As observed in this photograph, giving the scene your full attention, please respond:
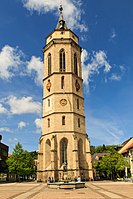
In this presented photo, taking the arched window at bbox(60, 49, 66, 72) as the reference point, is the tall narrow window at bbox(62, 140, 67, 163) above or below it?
below

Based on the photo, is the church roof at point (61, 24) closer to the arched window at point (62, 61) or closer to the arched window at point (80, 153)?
the arched window at point (62, 61)

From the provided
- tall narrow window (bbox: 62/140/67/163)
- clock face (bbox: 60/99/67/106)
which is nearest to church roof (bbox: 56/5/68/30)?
clock face (bbox: 60/99/67/106)

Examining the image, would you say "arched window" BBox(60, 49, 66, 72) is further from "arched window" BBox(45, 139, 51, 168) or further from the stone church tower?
"arched window" BBox(45, 139, 51, 168)

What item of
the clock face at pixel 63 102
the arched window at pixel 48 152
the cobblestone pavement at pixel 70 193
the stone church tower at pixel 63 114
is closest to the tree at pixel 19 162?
the stone church tower at pixel 63 114

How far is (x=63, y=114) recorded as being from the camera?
50.9 metres

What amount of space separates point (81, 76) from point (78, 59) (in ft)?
15.4

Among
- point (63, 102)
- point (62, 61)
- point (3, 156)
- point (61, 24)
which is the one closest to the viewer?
point (63, 102)

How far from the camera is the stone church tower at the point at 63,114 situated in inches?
1847

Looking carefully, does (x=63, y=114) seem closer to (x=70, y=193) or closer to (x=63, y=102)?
(x=63, y=102)

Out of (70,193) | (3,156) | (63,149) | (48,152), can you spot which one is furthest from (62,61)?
(70,193)

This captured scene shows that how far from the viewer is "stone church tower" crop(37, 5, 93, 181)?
46.9 metres

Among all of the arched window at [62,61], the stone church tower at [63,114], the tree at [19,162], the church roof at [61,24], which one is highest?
the church roof at [61,24]

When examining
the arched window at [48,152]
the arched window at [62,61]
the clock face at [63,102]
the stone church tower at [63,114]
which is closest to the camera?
the stone church tower at [63,114]

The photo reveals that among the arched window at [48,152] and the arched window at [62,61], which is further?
the arched window at [62,61]
